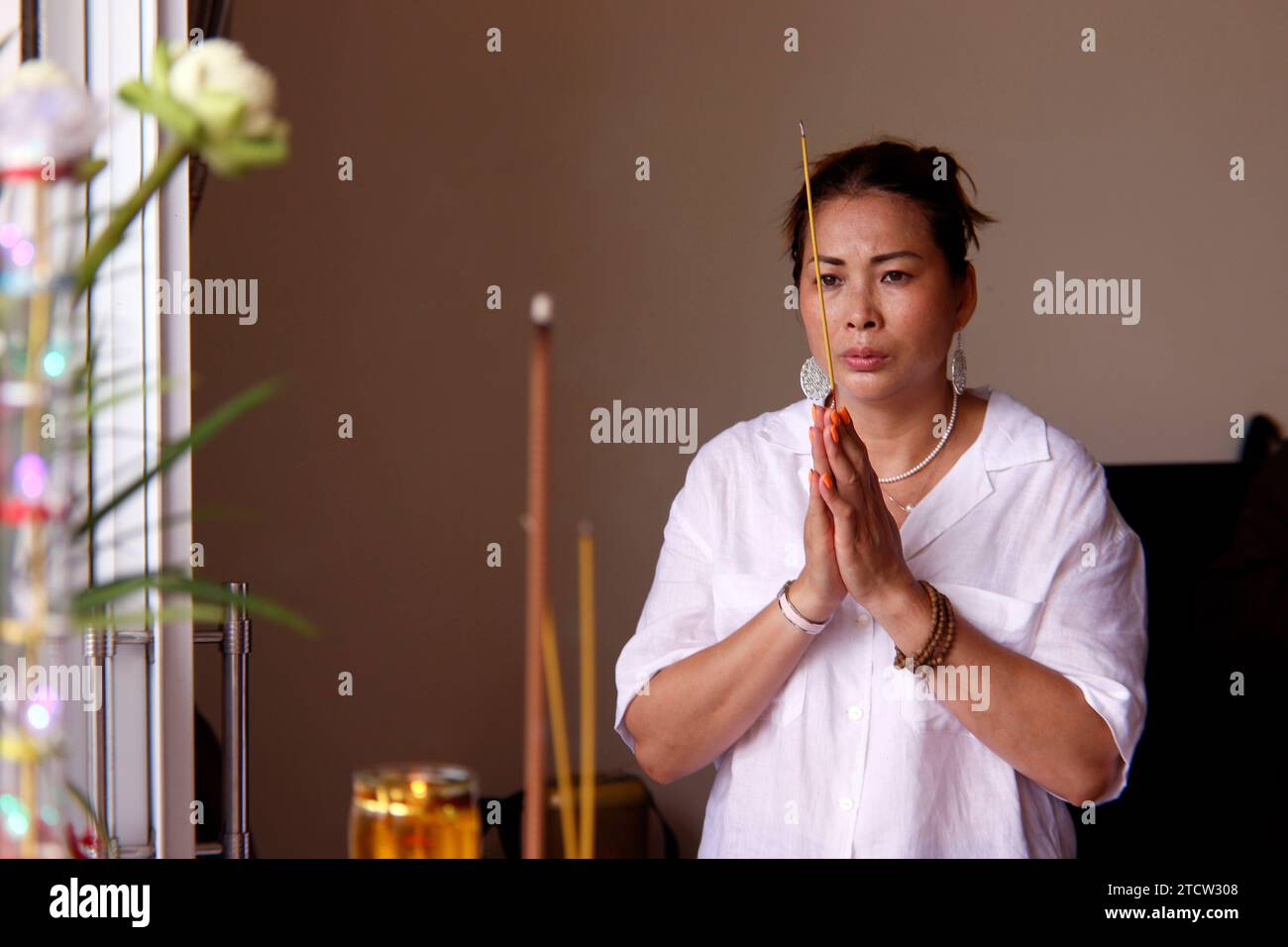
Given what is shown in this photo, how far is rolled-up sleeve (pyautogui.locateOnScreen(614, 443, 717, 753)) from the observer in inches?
49.9

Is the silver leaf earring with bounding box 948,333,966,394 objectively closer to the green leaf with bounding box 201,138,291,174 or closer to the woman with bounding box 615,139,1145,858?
the woman with bounding box 615,139,1145,858

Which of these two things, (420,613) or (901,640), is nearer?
(901,640)

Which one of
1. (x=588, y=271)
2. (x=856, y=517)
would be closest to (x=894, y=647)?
(x=856, y=517)

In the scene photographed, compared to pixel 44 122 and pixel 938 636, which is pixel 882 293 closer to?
pixel 938 636

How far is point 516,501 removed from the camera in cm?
256

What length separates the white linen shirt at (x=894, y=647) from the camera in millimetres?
1195

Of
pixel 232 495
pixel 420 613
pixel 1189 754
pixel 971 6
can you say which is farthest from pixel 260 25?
pixel 1189 754

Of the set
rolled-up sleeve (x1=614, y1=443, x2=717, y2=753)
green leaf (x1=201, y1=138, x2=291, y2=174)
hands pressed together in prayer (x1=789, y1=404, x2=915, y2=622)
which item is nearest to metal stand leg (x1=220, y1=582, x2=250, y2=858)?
rolled-up sleeve (x1=614, y1=443, x2=717, y2=753)

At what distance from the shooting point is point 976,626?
1232 millimetres

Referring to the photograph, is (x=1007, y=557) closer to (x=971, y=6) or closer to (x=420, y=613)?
(x=420, y=613)

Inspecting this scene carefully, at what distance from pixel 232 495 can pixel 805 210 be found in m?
1.39

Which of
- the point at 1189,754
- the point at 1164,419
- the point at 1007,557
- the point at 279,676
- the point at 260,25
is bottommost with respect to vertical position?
the point at 1189,754

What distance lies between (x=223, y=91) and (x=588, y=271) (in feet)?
7.03
